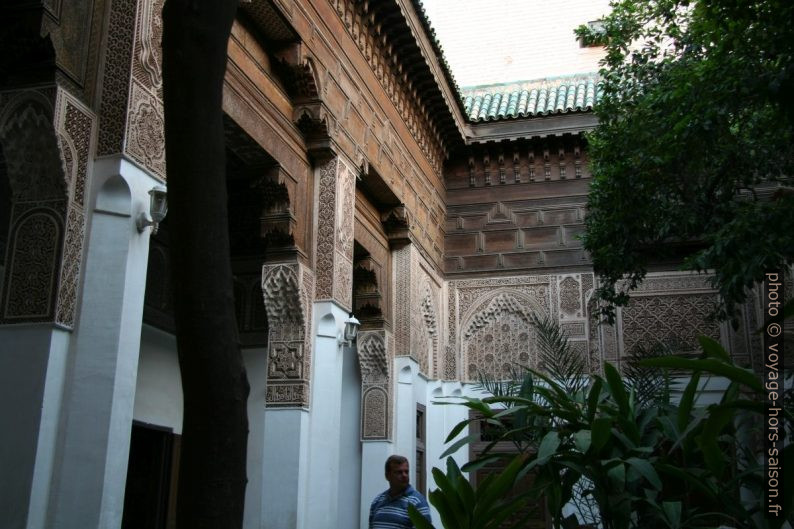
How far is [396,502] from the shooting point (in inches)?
159

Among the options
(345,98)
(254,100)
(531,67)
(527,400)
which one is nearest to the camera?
(527,400)

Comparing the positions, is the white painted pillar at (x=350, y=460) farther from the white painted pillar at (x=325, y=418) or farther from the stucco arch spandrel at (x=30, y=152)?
the stucco arch spandrel at (x=30, y=152)

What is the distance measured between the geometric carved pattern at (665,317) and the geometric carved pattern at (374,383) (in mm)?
3484

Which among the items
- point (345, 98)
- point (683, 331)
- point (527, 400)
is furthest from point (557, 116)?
point (527, 400)

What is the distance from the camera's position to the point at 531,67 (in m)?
16.3

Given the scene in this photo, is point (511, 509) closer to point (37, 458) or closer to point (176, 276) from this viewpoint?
point (176, 276)

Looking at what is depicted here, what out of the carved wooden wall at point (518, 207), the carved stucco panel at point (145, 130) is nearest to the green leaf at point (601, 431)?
the carved stucco panel at point (145, 130)

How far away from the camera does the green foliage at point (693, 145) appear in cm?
592

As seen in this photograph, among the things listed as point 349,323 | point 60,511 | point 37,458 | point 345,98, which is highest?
point 345,98

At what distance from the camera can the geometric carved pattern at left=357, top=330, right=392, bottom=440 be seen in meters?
8.97

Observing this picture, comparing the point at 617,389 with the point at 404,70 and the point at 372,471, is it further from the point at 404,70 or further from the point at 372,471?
the point at 404,70

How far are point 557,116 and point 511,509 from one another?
30.9 ft

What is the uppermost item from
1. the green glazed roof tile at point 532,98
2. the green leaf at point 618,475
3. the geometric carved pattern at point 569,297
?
the green glazed roof tile at point 532,98

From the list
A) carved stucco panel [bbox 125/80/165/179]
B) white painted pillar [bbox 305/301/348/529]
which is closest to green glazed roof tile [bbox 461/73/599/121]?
white painted pillar [bbox 305/301/348/529]
